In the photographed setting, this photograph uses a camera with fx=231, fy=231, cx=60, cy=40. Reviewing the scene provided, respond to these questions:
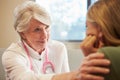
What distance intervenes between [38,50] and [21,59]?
22 centimetres

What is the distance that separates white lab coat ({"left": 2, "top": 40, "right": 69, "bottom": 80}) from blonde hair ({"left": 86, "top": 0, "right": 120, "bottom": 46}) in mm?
504

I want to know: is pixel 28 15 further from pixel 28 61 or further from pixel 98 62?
pixel 98 62

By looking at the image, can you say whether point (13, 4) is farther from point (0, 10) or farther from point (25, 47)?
point (25, 47)

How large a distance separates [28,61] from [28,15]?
14.2 inches

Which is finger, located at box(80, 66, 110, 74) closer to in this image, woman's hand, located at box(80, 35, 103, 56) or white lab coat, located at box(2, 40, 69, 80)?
woman's hand, located at box(80, 35, 103, 56)

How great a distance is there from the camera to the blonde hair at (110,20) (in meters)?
0.90

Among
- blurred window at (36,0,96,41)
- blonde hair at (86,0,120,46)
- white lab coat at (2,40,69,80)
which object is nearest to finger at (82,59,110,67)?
blonde hair at (86,0,120,46)

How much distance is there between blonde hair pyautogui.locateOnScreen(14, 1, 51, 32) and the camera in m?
1.83

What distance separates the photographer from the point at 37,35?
1.89 metres

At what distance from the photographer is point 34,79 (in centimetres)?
137

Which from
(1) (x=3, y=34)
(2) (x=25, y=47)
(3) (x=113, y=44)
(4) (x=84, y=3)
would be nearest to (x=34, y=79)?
(2) (x=25, y=47)

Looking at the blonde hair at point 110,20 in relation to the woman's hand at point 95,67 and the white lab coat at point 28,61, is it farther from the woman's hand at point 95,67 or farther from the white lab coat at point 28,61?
the white lab coat at point 28,61

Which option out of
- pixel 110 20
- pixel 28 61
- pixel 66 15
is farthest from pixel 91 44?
pixel 66 15

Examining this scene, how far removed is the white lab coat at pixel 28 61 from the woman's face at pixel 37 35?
62 millimetres
